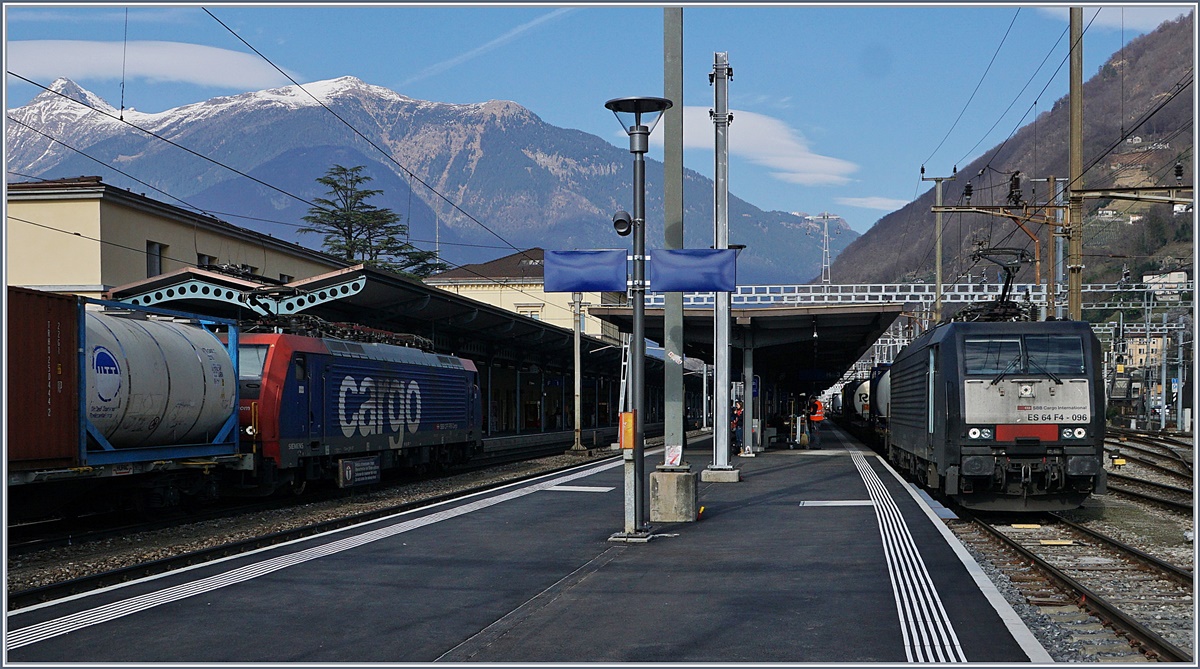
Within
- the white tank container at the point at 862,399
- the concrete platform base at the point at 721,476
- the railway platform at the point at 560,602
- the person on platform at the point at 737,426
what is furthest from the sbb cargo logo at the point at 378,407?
the white tank container at the point at 862,399

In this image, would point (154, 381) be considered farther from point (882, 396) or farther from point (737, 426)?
point (737, 426)

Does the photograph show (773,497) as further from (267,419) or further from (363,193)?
(363,193)

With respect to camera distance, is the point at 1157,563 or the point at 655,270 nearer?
the point at 1157,563

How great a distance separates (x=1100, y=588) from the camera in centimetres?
1087

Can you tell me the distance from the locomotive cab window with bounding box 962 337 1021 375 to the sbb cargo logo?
11.4 meters

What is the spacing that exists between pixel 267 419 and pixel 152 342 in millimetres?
3487

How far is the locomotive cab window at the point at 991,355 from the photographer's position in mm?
16484

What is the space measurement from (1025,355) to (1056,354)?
1.51ft

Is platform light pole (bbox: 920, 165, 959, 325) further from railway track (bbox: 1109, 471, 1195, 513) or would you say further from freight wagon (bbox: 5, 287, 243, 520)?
freight wagon (bbox: 5, 287, 243, 520)

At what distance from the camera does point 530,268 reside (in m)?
84.9

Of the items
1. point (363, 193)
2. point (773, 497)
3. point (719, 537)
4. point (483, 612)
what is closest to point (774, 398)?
point (363, 193)

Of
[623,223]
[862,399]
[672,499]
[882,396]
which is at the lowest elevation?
[672,499]

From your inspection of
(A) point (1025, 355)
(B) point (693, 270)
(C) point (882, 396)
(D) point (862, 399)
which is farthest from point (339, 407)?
(D) point (862, 399)

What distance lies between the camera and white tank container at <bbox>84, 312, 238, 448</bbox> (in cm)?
1370
